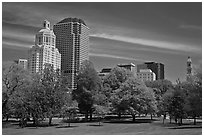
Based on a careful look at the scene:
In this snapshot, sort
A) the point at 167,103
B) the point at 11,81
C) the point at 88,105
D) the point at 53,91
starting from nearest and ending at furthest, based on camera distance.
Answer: the point at 11,81
the point at 53,91
the point at 167,103
the point at 88,105

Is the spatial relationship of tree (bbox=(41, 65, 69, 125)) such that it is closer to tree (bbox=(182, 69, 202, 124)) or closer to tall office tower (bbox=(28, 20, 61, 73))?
tall office tower (bbox=(28, 20, 61, 73))

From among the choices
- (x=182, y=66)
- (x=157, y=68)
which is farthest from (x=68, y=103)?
(x=182, y=66)

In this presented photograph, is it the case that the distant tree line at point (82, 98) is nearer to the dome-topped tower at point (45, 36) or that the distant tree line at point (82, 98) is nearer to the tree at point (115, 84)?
the tree at point (115, 84)

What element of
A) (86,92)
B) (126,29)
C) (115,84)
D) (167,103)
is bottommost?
(167,103)

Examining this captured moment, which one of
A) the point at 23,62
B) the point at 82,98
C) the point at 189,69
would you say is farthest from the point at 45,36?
the point at 82,98

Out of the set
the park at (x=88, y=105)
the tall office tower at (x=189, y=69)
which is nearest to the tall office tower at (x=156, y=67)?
the park at (x=88, y=105)

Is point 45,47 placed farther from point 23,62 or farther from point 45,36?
point 23,62
